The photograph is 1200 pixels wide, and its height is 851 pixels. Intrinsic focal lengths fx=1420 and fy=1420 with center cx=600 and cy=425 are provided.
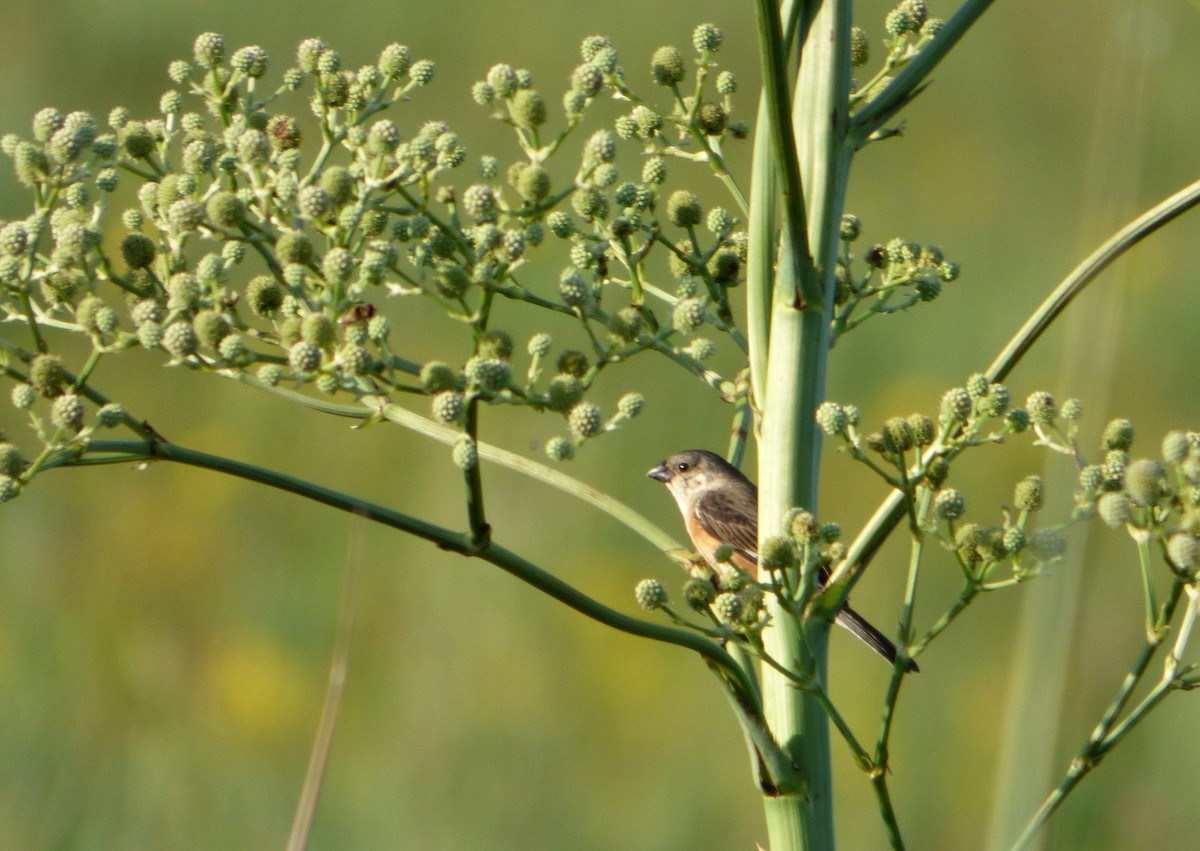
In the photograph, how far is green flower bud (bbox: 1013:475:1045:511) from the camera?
7.00 ft

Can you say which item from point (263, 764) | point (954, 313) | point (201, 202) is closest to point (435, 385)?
point (201, 202)

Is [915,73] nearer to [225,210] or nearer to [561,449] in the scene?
[561,449]

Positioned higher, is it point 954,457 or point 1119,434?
point 1119,434

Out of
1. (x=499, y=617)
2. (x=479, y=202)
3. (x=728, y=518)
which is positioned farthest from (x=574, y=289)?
(x=499, y=617)

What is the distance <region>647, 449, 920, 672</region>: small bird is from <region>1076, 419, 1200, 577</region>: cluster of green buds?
3.09 metres

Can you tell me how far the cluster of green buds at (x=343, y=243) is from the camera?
203 centimetres

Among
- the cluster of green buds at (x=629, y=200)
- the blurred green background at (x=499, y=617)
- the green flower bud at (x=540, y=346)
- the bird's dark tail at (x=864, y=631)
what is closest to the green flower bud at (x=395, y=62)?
the cluster of green buds at (x=629, y=200)

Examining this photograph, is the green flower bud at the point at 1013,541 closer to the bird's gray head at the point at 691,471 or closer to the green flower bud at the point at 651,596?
the green flower bud at the point at 651,596

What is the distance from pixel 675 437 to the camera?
26.3 feet

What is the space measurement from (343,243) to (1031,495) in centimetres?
111

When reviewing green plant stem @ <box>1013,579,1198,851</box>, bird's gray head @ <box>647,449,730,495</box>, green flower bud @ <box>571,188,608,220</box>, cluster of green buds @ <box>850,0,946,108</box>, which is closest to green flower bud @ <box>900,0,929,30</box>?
cluster of green buds @ <box>850,0,946,108</box>

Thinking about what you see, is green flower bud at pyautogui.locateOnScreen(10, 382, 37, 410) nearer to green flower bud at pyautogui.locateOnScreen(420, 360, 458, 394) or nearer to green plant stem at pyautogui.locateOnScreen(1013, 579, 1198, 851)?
green flower bud at pyautogui.locateOnScreen(420, 360, 458, 394)

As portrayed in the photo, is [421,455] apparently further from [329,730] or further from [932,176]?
[329,730]

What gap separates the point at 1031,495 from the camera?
215cm
